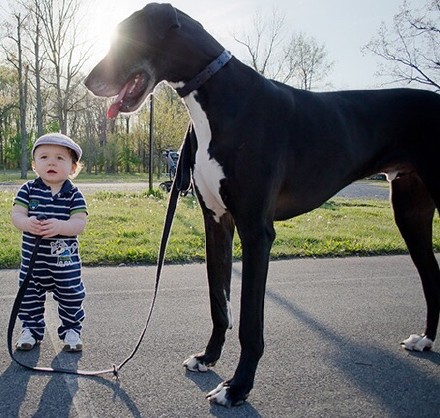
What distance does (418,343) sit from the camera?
3.37m

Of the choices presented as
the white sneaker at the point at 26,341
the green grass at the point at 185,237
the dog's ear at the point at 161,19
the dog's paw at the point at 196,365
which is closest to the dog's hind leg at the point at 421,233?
the dog's paw at the point at 196,365

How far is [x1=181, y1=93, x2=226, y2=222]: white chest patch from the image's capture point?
256cm

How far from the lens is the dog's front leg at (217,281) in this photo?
9.72 ft

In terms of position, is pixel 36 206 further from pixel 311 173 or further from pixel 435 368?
pixel 435 368

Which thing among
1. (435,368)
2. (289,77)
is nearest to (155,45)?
(435,368)

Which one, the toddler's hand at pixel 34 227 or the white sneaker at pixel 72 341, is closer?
the toddler's hand at pixel 34 227

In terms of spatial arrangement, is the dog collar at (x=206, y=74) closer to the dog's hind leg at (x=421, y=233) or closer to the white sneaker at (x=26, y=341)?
the dog's hind leg at (x=421, y=233)

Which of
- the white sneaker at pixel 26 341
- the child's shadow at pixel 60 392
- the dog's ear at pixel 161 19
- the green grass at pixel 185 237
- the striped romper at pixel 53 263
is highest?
the dog's ear at pixel 161 19

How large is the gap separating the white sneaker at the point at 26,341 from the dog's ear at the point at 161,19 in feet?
6.65

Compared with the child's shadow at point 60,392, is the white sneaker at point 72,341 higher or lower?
higher

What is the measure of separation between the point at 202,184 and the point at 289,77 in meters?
32.1

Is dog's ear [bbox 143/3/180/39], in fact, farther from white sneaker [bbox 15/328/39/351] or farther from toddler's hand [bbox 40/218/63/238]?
white sneaker [bbox 15/328/39/351]

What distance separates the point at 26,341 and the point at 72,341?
0.29m

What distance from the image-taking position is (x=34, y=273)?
10.5 ft
